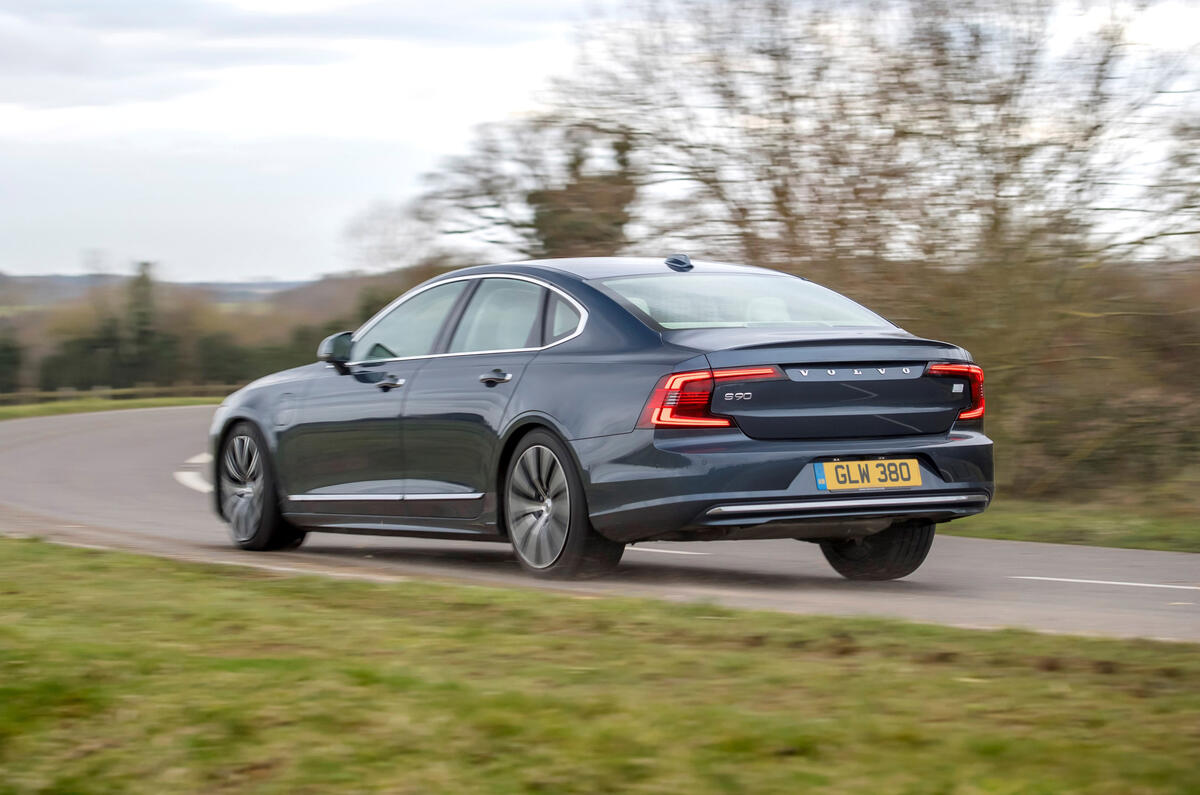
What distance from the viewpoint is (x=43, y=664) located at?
17.4ft

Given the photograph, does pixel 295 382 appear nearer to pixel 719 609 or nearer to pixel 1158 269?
pixel 719 609


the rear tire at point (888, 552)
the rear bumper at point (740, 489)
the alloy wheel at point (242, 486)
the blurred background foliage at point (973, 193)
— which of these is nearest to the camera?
the rear bumper at point (740, 489)

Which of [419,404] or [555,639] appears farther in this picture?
[419,404]

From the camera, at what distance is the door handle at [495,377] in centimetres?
831

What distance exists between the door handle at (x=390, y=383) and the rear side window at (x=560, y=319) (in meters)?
1.18

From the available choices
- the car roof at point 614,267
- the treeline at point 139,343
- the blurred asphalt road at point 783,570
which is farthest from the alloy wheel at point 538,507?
the treeline at point 139,343

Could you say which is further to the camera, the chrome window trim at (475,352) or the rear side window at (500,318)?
the rear side window at (500,318)

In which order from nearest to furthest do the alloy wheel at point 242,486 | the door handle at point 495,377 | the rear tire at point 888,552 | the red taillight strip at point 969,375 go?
the red taillight strip at point 969,375, the door handle at point 495,377, the rear tire at point 888,552, the alloy wheel at point 242,486

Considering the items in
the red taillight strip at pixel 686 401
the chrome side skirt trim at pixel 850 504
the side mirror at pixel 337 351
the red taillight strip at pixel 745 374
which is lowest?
the chrome side skirt trim at pixel 850 504

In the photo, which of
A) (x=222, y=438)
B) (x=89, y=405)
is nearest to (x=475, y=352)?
(x=222, y=438)

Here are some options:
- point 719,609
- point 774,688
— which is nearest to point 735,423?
point 719,609

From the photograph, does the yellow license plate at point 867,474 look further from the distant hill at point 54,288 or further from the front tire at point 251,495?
the distant hill at point 54,288

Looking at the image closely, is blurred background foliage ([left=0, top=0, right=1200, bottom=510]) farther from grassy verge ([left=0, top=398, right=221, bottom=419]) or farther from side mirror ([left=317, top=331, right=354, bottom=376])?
grassy verge ([left=0, top=398, right=221, bottom=419])

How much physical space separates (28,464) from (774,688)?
1896 centimetres
